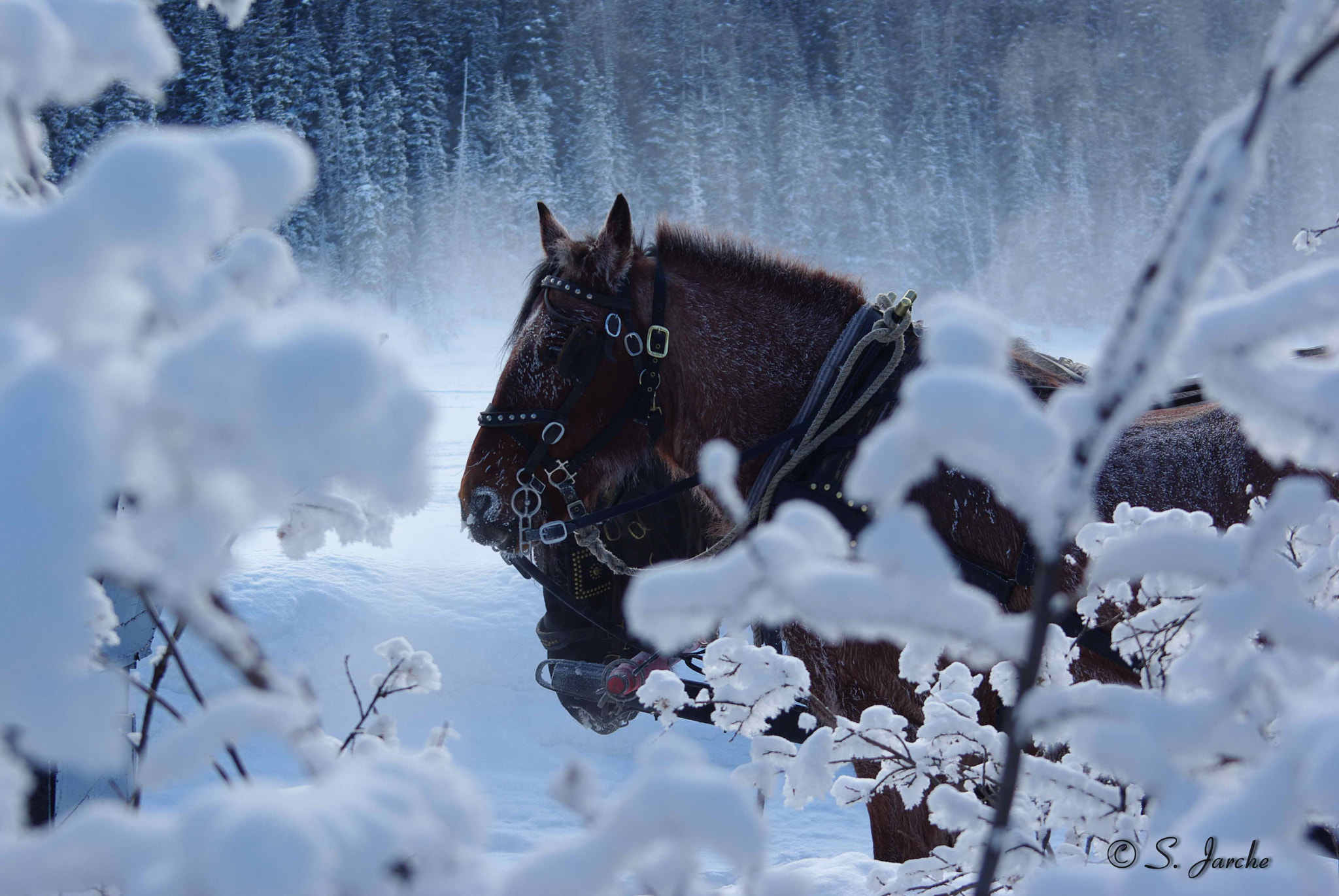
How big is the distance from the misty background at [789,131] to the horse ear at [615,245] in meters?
12.8

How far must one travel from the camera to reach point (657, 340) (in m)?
2.18

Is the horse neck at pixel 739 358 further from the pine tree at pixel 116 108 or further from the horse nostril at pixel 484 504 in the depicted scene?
the pine tree at pixel 116 108

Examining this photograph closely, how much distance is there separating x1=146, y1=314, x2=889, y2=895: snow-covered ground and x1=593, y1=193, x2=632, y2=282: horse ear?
233cm

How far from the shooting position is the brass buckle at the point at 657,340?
2.17m

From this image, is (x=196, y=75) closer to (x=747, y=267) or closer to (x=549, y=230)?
(x=549, y=230)

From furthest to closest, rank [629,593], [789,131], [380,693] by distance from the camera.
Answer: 1. [789,131]
2. [380,693]
3. [629,593]

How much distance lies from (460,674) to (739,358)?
3980 millimetres

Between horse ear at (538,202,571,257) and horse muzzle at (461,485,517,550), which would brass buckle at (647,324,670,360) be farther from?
horse muzzle at (461,485,517,550)

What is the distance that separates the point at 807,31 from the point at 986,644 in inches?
803

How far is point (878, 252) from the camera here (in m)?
17.2

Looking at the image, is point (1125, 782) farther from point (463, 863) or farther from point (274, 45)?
point (274, 45)

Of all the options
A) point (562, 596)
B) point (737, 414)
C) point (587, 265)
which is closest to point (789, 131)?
point (562, 596)

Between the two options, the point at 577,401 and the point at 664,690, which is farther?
the point at 577,401

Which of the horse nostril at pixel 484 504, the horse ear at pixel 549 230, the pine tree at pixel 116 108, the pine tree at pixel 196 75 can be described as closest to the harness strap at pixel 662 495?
the horse nostril at pixel 484 504
